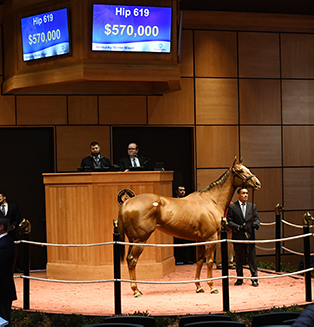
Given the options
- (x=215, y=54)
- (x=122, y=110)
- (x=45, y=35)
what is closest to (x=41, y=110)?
(x=122, y=110)

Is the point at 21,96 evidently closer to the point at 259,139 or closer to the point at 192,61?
the point at 192,61

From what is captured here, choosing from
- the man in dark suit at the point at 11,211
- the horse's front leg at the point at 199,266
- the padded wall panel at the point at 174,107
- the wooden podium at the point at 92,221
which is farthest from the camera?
the padded wall panel at the point at 174,107

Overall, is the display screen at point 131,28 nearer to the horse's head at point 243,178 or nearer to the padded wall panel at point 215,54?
the padded wall panel at point 215,54

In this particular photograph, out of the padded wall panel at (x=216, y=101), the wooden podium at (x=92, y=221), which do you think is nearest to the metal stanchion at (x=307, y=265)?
the wooden podium at (x=92, y=221)

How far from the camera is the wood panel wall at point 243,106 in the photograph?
1213 centimetres

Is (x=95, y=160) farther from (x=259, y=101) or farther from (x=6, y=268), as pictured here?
(x=6, y=268)

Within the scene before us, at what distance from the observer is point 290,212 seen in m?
12.8

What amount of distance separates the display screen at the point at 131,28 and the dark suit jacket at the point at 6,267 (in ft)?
16.6

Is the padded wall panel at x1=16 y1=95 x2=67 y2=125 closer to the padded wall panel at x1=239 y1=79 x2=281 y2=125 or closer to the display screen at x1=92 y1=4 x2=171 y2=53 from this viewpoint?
the display screen at x1=92 y1=4 x2=171 y2=53

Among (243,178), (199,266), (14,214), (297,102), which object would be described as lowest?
(199,266)

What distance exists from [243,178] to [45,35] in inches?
178

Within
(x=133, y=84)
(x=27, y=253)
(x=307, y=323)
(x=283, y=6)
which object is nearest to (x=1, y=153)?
(x=133, y=84)

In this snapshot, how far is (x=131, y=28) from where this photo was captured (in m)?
9.91

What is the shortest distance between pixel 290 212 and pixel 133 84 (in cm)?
465
